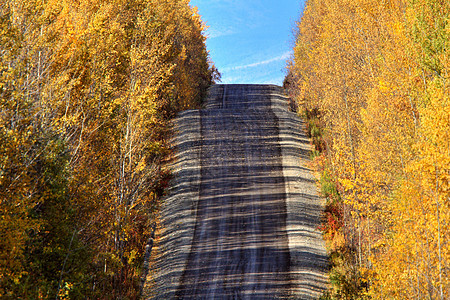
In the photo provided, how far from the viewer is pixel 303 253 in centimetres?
2250

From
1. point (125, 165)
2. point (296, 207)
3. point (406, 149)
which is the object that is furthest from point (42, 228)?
point (296, 207)

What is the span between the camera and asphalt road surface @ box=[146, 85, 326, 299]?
20.1 m

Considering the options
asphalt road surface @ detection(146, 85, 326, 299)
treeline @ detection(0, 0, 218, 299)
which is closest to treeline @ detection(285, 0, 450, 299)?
asphalt road surface @ detection(146, 85, 326, 299)

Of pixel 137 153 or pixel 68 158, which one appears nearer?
pixel 68 158

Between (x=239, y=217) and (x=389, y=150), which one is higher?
(x=389, y=150)

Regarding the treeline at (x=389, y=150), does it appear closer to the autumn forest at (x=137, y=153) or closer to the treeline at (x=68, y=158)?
the autumn forest at (x=137, y=153)

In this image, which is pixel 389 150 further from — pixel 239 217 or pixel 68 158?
pixel 68 158

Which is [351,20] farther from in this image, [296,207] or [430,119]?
[430,119]

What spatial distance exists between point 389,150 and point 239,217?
10.6 metres

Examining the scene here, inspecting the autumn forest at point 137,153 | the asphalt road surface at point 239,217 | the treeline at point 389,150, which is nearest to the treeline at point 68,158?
the autumn forest at point 137,153

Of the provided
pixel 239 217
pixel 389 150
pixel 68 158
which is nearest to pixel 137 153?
pixel 68 158

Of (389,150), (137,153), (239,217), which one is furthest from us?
(239,217)

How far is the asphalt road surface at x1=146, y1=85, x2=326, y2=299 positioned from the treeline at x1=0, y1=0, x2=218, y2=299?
217 centimetres

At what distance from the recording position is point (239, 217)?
25859 mm
